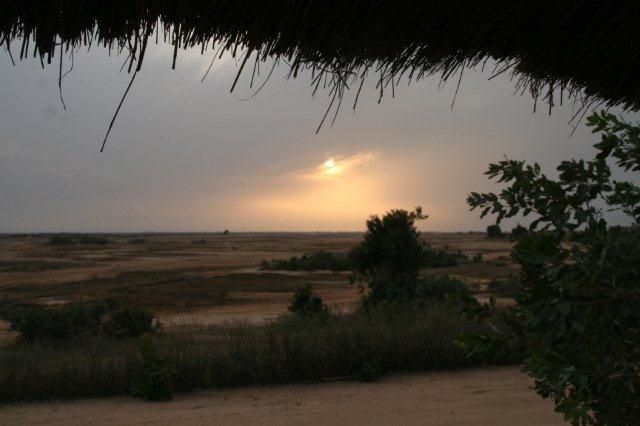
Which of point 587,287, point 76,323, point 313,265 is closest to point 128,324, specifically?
point 76,323

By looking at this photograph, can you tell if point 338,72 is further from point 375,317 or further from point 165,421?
point 375,317

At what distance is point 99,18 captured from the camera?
198 cm

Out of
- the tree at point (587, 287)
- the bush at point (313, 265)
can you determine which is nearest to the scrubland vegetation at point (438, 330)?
the tree at point (587, 287)

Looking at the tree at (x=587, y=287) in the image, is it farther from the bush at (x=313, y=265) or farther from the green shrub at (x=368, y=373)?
the bush at (x=313, y=265)

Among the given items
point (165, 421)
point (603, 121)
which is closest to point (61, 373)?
point (165, 421)

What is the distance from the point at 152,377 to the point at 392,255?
858 centimetres

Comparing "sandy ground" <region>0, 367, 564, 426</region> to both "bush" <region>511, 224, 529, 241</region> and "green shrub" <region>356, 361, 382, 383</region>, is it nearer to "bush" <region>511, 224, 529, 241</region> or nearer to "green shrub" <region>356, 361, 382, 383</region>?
"green shrub" <region>356, 361, 382, 383</region>

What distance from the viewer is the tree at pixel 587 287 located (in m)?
1.93

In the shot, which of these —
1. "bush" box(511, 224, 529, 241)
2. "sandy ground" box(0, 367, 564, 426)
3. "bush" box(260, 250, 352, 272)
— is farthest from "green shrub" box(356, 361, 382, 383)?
"bush" box(260, 250, 352, 272)

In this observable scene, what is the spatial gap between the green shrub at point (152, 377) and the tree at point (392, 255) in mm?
7806

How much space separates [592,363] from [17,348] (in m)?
12.1

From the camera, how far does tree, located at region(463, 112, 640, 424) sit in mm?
1933

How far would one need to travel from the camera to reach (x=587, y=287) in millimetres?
1992

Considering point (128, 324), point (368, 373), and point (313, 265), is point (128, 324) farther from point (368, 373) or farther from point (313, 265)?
point (313, 265)
